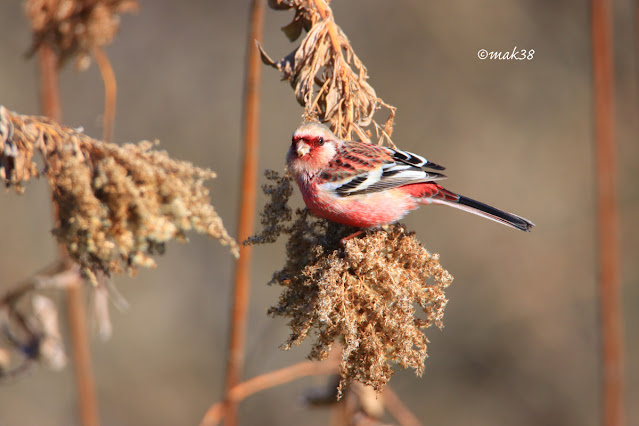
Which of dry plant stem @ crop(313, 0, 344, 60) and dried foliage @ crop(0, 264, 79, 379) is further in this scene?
dried foliage @ crop(0, 264, 79, 379)

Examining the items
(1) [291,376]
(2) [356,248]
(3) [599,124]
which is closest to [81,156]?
(2) [356,248]

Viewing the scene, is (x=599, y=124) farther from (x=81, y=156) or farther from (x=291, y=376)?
(x=81, y=156)

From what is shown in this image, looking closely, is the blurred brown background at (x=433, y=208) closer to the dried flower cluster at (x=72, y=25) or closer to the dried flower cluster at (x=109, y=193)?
the dried flower cluster at (x=72, y=25)

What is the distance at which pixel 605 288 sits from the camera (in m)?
3.72

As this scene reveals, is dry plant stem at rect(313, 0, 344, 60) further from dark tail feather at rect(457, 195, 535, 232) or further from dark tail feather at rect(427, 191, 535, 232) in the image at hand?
dark tail feather at rect(457, 195, 535, 232)

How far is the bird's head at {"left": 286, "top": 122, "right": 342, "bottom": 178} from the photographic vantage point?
310cm

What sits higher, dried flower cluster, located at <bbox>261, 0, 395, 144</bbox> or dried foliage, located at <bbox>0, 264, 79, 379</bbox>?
dried flower cluster, located at <bbox>261, 0, 395, 144</bbox>

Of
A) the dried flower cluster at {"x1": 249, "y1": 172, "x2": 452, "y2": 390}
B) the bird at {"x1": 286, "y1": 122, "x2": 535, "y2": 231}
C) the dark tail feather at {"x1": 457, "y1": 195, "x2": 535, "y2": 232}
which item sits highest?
the bird at {"x1": 286, "y1": 122, "x2": 535, "y2": 231}

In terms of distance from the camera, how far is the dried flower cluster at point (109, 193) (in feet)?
7.22

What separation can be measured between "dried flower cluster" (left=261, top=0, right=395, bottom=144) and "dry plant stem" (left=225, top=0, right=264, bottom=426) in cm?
35

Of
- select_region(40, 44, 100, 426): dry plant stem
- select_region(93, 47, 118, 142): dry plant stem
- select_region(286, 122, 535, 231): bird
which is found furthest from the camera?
select_region(40, 44, 100, 426): dry plant stem

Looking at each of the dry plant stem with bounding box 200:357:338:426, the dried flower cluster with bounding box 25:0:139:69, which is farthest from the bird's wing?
the dried flower cluster with bounding box 25:0:139:69

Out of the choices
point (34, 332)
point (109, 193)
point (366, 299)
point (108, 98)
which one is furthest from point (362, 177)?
point (34, 332)

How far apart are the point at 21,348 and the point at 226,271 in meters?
8.24
